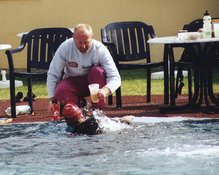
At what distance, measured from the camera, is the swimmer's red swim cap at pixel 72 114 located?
27.6 feet

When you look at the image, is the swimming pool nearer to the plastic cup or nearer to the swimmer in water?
the swimmer in water

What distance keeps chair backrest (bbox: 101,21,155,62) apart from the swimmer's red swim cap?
2.54 m

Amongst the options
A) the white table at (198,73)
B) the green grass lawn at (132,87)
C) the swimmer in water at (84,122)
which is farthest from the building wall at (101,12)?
the swimmer in water at (84,122)

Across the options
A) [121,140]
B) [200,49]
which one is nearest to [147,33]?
[200,49]

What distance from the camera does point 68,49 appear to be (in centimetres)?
888

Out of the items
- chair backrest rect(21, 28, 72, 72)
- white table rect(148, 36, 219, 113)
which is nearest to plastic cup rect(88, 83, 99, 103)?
white table rect(148, 36, 219, 113)

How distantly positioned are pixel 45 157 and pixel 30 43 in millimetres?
3440

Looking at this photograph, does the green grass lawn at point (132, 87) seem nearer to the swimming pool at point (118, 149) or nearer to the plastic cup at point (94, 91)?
the swimming pool at point (118, 149)

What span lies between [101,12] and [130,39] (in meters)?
4.53

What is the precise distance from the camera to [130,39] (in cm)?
1109

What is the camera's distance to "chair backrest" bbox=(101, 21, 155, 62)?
36.3ft

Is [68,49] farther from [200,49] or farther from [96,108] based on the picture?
[200,49]

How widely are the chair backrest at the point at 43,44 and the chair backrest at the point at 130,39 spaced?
67 cm

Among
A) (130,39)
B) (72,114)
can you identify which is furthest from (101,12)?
(72,114)
